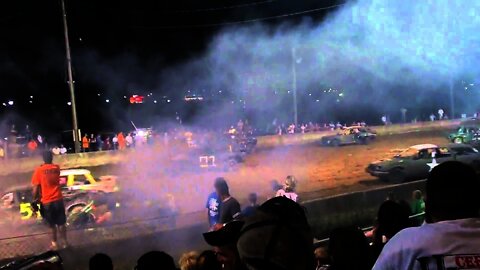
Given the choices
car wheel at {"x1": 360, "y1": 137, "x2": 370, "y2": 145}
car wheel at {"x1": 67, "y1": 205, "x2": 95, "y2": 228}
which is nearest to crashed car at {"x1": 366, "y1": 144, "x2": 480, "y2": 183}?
car wheel at {"x1": 360, "y1": 137, "x2": 370, "y2": 145}

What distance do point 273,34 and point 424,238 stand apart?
11.8 metres

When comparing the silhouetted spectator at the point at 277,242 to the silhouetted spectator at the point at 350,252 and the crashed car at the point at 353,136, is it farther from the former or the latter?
the crashed car at the point at 353,136

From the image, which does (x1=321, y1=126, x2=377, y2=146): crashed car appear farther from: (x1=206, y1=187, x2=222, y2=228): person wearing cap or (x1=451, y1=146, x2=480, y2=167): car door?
(x1=206, y1=187, x2=222, y2=228): person wearing cap

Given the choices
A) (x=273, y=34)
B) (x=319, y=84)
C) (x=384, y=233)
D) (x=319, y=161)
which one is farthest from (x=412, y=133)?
(x=384, y=233)

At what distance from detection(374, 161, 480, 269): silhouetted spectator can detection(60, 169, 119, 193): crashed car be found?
10.7 metres

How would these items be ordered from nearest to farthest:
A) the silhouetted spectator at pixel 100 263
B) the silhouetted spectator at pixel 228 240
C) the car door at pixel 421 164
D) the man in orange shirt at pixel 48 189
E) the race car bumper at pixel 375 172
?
the silhouetted spectator at pixel 228 240
the silhouetted spectator at pixel 100 263
the man in orange shirt at pixel 48 189
the car door at pixel 421 164
the race car bumper at pixel 375 172

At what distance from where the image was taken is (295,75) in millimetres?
15047

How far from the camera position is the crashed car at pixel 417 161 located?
633 inches

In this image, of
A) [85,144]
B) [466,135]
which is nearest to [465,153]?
[466,135]

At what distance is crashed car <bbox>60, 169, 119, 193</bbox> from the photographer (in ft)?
37.5

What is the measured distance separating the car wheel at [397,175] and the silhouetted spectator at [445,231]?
598 inches

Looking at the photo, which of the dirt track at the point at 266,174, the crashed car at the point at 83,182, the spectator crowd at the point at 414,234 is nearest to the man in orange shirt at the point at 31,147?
the dirt track at the point at 266,174

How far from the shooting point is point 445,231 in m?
1.54

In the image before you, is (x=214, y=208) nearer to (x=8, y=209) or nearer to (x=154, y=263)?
(x=154, y=263)
